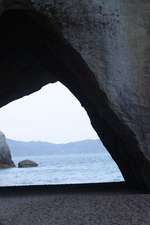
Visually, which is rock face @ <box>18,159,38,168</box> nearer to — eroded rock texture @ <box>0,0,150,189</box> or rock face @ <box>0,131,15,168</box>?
rock face @ <box>0,131,15,168</box>

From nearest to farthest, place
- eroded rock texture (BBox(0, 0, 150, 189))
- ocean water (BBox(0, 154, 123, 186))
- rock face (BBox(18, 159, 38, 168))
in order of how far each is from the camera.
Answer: eroded rock texture (BBox(0, 0, 150, 189)) < ocean water (BBox(0, 154, 123, 186)) < rock face (BBox(18, 159, 38, 168))

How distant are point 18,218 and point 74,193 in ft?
8.32

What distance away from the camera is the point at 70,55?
33.2 feet

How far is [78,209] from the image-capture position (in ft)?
28.7

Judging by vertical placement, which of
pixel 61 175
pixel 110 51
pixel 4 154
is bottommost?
pixel 4 154

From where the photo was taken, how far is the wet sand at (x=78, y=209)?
317 inches

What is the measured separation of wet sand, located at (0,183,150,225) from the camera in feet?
26.4

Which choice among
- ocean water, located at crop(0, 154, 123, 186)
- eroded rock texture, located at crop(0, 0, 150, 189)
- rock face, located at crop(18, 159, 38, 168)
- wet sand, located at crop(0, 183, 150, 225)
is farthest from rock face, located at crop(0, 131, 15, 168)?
wet sand, located at crop(0, 183, 150, 225)

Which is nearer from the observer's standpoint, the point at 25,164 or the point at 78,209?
the point at 78,209

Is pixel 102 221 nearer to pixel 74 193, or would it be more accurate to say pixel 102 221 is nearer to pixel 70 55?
pixel 74 193

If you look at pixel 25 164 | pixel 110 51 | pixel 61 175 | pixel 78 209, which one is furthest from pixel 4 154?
pixel 78 209

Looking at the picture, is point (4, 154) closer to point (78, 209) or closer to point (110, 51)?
point (110, 51)

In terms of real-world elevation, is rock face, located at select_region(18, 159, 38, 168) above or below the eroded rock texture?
below

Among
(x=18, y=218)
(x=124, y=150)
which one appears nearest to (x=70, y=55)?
(x=124, y=150)
